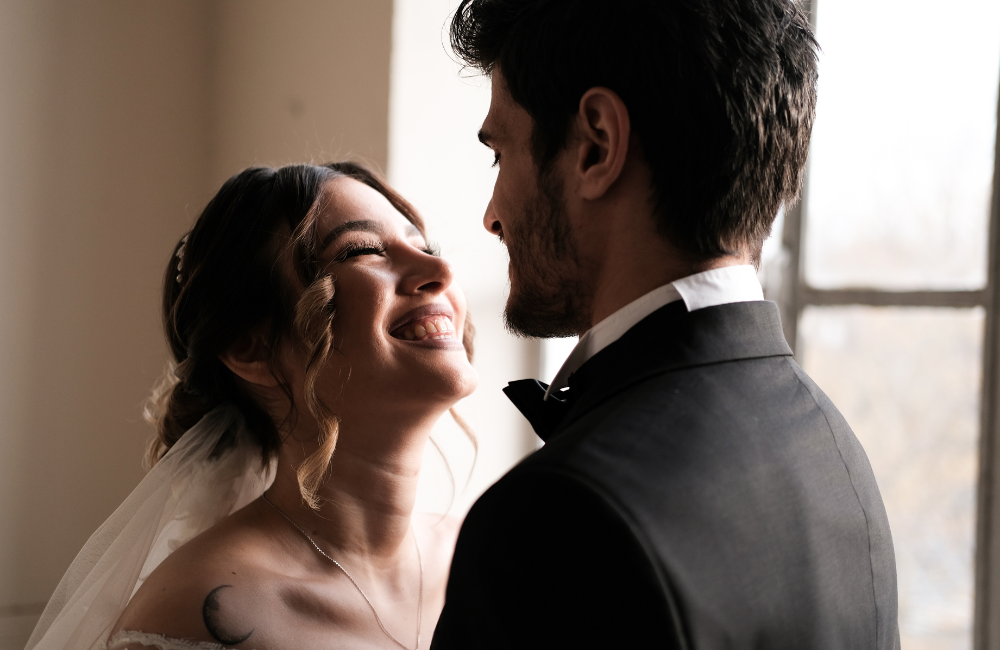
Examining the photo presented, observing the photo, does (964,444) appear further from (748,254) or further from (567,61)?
(567,61)

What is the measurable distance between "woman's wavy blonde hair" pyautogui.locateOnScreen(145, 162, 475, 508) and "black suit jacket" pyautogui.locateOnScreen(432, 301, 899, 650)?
685 millimetres

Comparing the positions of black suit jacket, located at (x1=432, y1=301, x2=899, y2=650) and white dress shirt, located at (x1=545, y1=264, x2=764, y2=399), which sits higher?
white dress shirt, located at (x1=545, y1=264, x2=764, y2=399)

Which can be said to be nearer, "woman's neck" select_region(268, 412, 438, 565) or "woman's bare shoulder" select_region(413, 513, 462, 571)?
"woman's neck" select_region(268, 412, 438, 565)

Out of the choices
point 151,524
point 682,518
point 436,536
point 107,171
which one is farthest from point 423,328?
point 107,171

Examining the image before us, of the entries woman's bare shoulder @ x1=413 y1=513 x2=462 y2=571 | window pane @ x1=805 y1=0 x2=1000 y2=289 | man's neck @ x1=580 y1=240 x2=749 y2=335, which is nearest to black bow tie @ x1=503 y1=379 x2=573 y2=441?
man's neck @ x1=580 y1=240 x2=749 y2=335

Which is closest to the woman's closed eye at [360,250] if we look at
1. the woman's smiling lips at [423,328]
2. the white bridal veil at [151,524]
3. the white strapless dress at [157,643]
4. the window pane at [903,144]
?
the woman's smiling lips at [423,328]

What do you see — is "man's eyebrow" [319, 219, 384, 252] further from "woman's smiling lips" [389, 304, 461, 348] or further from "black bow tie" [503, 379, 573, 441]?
"black bow tie" [503, 379, 573, 441]

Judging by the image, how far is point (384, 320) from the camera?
1.45 metres

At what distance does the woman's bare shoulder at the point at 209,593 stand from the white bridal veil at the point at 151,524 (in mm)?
131

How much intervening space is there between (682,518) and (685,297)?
249 mm

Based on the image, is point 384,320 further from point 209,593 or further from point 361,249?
point 209,593

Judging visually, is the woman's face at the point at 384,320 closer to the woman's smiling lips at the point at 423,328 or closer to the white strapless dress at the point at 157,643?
the woman's smiling lips at the point at 423,328

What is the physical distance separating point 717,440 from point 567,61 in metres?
0.46

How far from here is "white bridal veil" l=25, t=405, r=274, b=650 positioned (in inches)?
56.2
